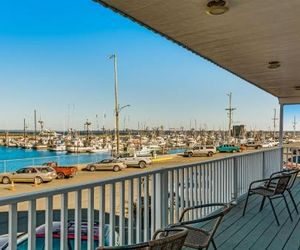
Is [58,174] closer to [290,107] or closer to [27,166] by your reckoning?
[27,166]

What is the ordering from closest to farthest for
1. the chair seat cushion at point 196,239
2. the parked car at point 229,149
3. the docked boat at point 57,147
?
1. the chair seat cushion at point 196,239
2. the parked car at point 229,149
3. the docked boat at point 57,147

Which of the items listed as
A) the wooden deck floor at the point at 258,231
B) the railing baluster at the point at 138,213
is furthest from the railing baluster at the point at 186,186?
the railing baluster at the point at 138,213

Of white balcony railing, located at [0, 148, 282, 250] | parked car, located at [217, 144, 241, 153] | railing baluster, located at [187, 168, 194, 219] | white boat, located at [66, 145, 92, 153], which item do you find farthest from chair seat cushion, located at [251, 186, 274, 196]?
white boat, located at [66, 145, 92, 153]

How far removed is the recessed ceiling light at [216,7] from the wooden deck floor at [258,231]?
249 centimetres

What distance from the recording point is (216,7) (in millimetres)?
3082

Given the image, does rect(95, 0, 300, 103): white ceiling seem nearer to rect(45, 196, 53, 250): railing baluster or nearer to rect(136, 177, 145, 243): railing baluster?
rect(136, 177, 145, 243): railing baluster

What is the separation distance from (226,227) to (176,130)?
257ft

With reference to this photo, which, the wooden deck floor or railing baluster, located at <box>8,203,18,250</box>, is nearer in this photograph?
railing baluster, located at <box>8,203,18,250</box>

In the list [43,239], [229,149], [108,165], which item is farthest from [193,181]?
[229,149]

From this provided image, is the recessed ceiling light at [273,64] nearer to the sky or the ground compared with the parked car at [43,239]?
nearer to the sky

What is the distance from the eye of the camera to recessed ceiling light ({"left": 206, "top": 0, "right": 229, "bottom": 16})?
302 cm

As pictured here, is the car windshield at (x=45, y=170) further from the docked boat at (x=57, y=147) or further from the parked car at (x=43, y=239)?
the docked boat at (x=57, y=147)

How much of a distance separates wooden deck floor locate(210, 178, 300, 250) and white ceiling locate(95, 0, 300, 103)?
244cm

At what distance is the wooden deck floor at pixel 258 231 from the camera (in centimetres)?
360
